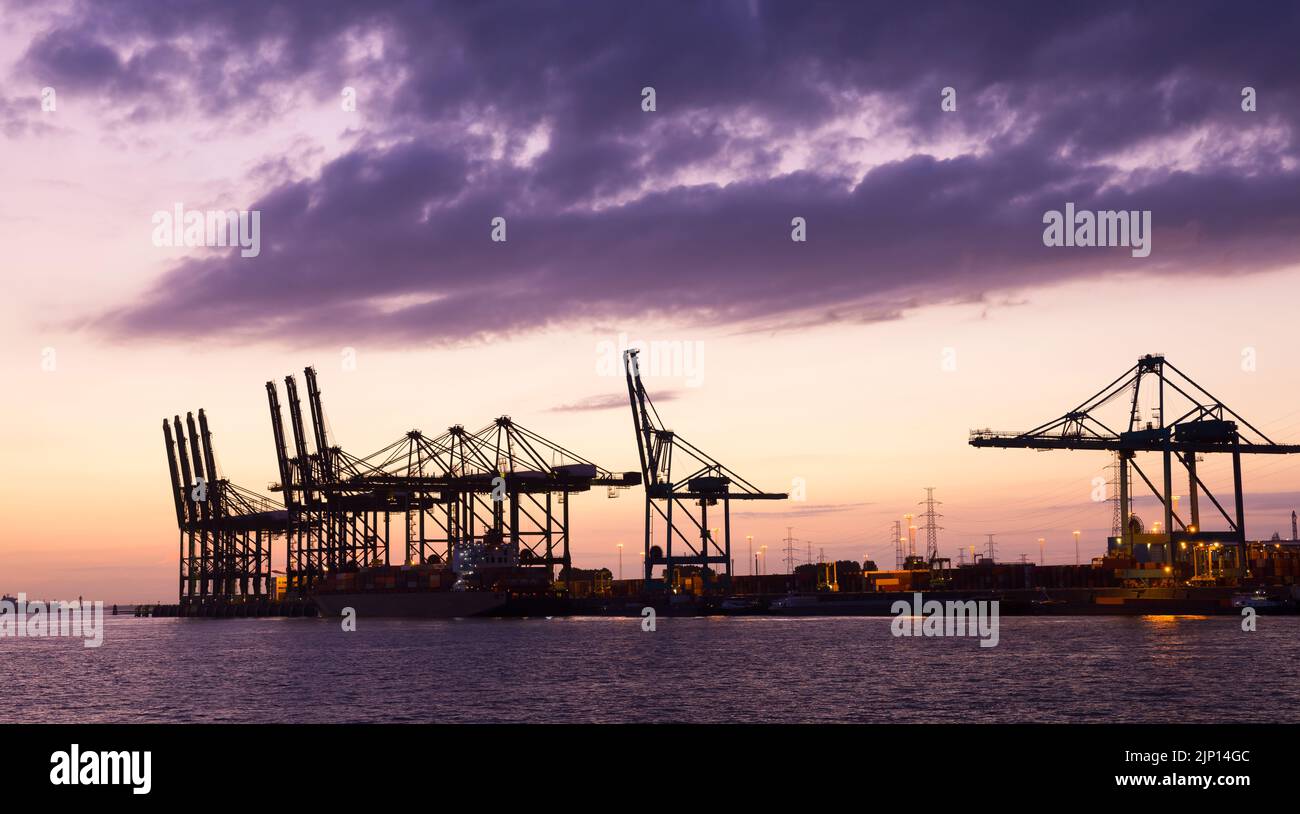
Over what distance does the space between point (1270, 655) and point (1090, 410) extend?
67291 mm

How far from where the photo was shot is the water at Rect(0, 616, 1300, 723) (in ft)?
146

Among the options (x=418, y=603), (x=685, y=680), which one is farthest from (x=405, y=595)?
(x=685, y=680)

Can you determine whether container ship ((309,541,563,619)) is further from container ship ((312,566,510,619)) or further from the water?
the water

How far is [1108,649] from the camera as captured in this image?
3076 inches

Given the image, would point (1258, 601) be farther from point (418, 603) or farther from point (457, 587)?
point (418, 603)

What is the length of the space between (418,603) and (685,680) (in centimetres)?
11835

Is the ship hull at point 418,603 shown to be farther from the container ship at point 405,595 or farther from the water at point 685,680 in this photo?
the water at point 685,680

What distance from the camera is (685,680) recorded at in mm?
58438

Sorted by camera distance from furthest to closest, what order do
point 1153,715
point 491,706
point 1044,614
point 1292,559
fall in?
point 1292,559
point 1044,614
point 491,706
point 1153,715

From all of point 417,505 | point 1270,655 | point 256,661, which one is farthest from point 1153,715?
point 417,505

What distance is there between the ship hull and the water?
60116 mm
